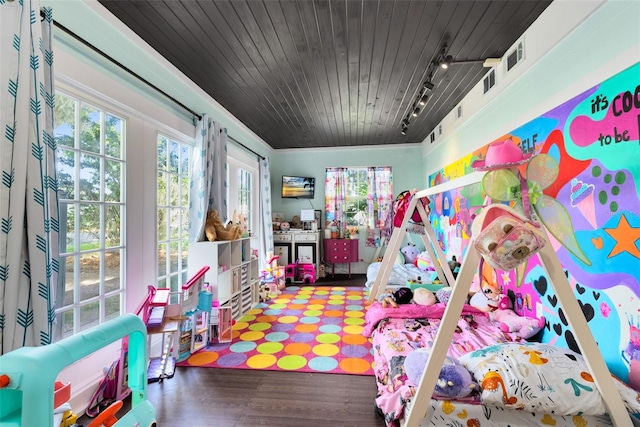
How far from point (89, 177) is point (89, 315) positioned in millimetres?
951

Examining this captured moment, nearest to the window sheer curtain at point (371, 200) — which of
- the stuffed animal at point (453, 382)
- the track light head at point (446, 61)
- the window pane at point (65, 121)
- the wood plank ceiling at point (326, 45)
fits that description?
the wood plank ceiling at point (326, 45)

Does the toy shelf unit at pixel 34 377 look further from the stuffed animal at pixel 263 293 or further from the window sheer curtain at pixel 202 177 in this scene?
the stuffed animal at pixel 263 293

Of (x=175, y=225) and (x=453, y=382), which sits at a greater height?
(x=175, y=225)

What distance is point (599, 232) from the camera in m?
1.45

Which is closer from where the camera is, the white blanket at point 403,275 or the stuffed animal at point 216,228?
the stuffed animal at point 216,228

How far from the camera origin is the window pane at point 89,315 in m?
1.84

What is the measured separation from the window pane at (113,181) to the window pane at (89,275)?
0.42 meters

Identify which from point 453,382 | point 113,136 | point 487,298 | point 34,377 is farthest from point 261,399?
point 113,136

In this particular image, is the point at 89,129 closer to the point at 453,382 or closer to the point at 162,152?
the point at 162,152

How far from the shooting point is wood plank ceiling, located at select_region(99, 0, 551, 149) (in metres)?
1.81

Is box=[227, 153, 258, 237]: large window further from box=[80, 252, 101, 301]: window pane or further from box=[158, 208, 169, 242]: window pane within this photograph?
box=[80, 252, 101, 301]: window pane

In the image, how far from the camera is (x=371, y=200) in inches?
216

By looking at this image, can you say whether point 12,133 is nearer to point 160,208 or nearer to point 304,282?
point 160,208

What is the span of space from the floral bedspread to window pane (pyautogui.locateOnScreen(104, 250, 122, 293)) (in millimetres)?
2019
